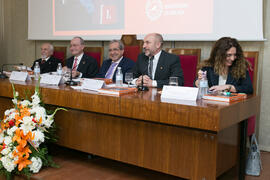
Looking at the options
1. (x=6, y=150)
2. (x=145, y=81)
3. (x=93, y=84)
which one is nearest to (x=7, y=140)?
(x=6, y=150)

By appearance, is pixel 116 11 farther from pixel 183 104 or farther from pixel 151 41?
pixel 183 104

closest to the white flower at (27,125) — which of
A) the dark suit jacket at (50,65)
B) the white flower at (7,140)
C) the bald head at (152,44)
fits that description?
the white flower at (7,140)

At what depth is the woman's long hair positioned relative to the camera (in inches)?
103

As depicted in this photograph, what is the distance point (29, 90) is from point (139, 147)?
114 cm

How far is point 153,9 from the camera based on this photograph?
3934mm

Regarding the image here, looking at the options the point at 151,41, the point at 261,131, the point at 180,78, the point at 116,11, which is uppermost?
the point at 116,11

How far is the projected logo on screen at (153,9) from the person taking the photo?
12.7 ft

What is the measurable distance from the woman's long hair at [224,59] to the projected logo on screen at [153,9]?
1375mm

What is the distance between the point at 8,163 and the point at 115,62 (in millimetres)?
1965

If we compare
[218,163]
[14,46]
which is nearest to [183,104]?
[218,163]

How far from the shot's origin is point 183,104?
6.24ft

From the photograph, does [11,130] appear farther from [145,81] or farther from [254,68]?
[254,68]

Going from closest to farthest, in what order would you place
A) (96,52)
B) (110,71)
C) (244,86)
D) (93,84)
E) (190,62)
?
(93,84) < (244,86) < (190,62) < (110,71) < (96,52)

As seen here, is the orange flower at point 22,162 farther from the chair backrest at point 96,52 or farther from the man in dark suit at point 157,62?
the chair backrest at point 96,52
